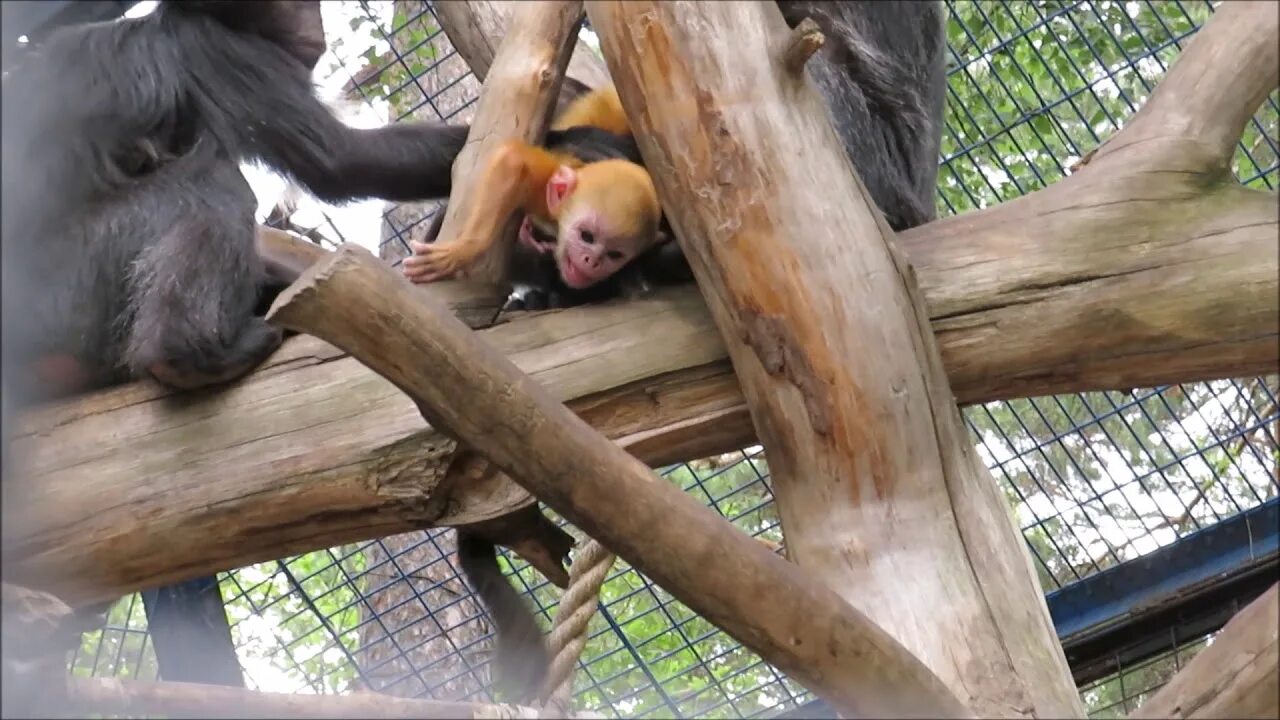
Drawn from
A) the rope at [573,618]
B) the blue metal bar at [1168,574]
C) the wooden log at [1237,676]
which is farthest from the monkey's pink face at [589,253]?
the blue metal bar at [1168,574]

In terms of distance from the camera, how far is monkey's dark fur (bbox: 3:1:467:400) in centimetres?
222

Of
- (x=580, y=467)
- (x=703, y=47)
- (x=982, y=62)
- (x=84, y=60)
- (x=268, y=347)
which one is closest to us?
(x=580, y=467)

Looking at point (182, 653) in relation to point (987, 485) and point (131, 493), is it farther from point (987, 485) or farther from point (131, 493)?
point (987, 485)

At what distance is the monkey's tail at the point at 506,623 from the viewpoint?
2.55 meters

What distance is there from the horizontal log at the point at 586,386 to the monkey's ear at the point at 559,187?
0.23 m

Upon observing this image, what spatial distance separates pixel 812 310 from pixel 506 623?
1016 millimetres

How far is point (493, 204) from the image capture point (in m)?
2.28

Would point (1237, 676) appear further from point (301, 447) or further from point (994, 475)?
point (994, 475)

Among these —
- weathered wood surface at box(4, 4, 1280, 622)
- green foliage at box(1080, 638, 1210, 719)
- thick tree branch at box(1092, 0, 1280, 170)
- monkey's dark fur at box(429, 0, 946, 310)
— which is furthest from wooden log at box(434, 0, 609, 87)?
green foliage at box(1080, 638, 1210, 719)

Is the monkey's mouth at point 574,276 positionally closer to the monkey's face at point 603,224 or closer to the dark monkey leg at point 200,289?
the monkey's face at point 603,224

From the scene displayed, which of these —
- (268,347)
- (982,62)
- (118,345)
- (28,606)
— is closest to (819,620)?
(28,606)

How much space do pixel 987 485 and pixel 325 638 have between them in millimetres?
2960

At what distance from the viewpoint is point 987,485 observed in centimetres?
206

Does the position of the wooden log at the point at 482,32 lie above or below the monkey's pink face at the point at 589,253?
above
